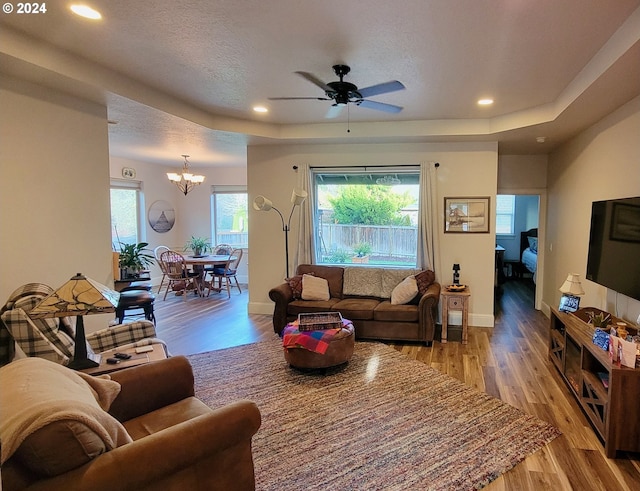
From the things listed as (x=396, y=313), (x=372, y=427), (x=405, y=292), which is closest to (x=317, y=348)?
(x=372, y=427)

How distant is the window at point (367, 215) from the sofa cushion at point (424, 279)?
57cm

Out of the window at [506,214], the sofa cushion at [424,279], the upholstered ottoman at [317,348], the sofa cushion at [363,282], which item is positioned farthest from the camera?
the window at [506,214]

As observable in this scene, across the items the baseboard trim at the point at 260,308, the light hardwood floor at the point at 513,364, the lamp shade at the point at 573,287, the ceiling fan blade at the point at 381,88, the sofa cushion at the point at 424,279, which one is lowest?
the light hardwood floor at the point at 513,364

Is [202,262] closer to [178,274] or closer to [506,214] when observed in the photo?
[178,274]

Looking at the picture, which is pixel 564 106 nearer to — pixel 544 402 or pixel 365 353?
pixel 544 402

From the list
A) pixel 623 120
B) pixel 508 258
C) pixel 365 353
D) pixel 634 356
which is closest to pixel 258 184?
pixel 365 353

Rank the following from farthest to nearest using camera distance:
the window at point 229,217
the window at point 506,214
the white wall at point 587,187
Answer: the window at point 506,214 → the window at point 229,217 → the white wall at point 587,187

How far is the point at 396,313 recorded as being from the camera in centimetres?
451

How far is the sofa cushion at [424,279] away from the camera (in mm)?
4742

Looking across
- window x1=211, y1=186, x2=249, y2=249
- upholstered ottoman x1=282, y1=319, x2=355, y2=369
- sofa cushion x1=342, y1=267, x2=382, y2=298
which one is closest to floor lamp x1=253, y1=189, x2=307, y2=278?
sofa cushion x1=342, y1=267, x2=382, y2=298

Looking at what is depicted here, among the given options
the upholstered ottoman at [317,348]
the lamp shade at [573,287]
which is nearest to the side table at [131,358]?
the upholstered ottoman at [317,348]

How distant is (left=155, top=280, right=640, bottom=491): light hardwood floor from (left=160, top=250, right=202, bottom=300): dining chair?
24 cm

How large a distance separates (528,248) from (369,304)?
6359mm

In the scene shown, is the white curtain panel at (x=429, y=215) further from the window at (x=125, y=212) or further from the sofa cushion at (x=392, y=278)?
the window at (x=125, y=212)
